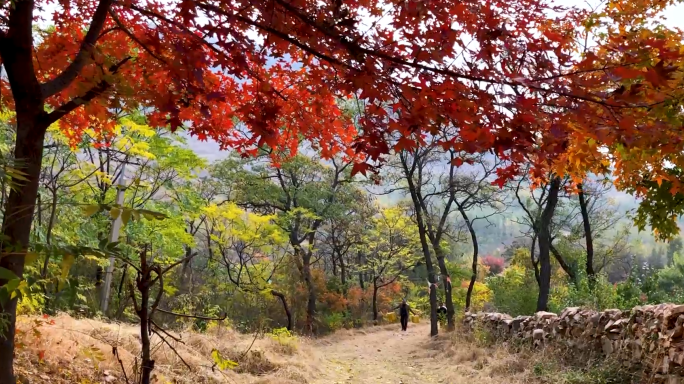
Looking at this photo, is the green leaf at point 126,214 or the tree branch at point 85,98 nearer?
the green leaf at point 126,214

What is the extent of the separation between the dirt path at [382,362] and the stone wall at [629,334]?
71.8 inches

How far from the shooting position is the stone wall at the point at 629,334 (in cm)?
451

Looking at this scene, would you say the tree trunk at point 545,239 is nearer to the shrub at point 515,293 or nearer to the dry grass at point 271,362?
the dry grass at point 271,362

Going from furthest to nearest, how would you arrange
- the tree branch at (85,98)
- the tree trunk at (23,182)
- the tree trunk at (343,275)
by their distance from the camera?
the tree trunk at (343,275), the tree trunk at (23,182), the tree branch at (85,98)

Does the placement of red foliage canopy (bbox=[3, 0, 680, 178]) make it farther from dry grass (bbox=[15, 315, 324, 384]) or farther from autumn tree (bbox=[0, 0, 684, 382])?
dry grass (bbox=[15, 315, 324, 384])

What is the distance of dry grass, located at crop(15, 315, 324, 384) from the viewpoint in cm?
402

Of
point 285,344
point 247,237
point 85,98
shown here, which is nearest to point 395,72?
point 85,98

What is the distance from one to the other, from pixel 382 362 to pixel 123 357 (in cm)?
670

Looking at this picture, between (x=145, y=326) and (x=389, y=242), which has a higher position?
(x=389, y=242)

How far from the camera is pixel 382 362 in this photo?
10.4m

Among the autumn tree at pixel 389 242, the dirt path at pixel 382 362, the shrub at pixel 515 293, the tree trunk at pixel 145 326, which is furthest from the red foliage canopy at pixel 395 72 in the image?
the autumn tree at pixel 389 242

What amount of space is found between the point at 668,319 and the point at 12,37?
5665 mm

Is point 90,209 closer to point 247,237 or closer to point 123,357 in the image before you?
point 123,357

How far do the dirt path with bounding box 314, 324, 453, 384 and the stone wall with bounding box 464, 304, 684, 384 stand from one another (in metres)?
1.82
